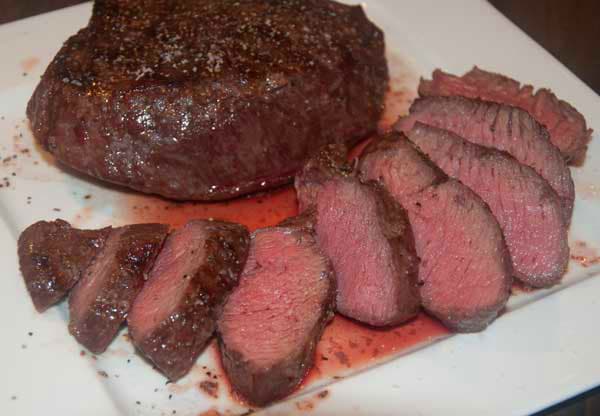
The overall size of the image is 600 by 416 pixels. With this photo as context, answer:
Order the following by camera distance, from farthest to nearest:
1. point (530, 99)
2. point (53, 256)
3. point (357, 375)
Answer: point (530, 99) < point (53, 256) < point (357, 375)

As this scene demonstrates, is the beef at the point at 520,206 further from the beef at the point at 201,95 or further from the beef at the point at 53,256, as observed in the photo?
the beef at the point at 53,256

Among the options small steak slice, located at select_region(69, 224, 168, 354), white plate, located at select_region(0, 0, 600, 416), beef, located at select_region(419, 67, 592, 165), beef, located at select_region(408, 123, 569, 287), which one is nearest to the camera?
white plate, located at select_region(0, 0, 600, 416)

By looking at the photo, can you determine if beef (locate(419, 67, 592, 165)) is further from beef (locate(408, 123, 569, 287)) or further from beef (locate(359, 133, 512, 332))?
beef (locate(359, 133, 512, 332))

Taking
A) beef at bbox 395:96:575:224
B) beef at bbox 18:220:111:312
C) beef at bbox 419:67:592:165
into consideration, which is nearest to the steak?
beef at bbox 395:96:575:224

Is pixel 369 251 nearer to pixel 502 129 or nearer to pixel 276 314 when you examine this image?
pixel 276 314

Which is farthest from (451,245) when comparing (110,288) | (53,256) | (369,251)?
(53,256)

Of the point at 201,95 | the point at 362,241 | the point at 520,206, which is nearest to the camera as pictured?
the point at 362,241

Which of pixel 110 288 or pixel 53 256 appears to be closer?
pixel 110 288

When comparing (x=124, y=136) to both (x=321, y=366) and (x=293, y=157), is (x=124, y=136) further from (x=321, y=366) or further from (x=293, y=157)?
(x=321, y=366)
